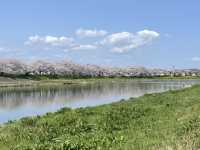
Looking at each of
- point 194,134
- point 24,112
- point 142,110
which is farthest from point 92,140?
point 24,112

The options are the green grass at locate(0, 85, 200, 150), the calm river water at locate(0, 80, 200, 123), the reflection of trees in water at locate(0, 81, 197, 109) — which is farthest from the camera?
the reflection of trees in water at locate(0, 81, 197, 109)

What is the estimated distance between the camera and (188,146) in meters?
11.5

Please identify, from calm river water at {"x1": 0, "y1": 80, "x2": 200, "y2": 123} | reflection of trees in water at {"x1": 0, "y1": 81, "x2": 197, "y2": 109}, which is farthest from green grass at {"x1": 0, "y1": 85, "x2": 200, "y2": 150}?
reflection of trees in water at {"x1": 0, "y1": 81, "x2": 197, "y2": 109}

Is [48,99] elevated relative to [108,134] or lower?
lower

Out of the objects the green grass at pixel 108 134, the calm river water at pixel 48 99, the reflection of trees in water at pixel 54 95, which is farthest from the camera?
the reflection of trees in water at pixel 54 95

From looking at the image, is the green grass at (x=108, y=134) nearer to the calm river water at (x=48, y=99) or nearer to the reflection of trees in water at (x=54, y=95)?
the calm river water at (x=48, y=99)

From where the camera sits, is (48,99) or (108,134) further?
(48,99)

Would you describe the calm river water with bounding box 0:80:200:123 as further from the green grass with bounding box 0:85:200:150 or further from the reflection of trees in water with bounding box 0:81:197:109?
the green grass with bounding box 0:85:200:150

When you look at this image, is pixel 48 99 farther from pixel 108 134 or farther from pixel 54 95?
pixel 108 134

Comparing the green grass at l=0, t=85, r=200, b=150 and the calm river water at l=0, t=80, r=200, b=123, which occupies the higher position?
the green grass at l=0, t=85, r=200, b=150

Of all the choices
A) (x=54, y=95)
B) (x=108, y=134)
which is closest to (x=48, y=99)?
(x=54, y=95)

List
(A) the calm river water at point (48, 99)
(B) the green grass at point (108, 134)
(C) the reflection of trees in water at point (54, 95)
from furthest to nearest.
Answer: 1. (C) the reflection of trees in water at point (54, 95)
2. (A) the calm river water at point (48, 99)
3. (B) the green grass at point (108, 134)

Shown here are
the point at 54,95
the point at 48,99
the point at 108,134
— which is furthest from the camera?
the point at 54,95

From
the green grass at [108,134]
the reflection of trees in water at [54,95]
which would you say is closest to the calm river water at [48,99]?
the reflection of trees in water at [54,95]
